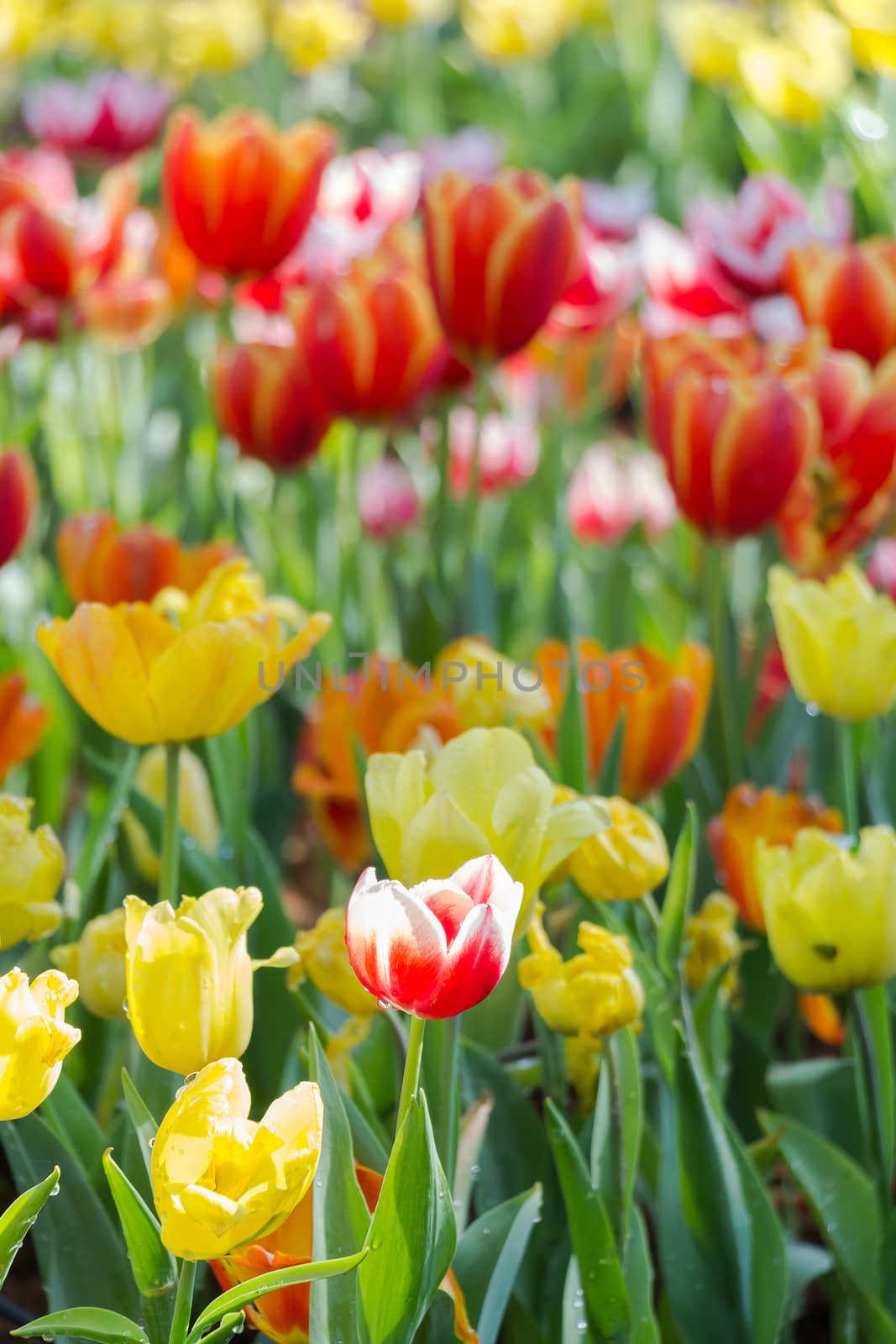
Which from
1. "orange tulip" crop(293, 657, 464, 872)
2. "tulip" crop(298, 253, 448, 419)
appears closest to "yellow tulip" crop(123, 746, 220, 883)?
"orange tulip" crop(293, 657, 464, 872)

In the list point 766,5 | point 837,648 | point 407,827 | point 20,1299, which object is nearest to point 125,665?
point 407,827

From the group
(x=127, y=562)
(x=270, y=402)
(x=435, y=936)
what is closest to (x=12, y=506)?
(x=127, y=562)

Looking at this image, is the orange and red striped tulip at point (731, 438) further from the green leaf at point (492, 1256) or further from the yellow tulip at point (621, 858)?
the green leaf at point (492, 1256)

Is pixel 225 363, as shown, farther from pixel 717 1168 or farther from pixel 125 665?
pixel 717 1168

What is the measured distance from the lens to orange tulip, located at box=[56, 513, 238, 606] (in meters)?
1.06

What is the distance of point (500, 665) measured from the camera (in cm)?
90

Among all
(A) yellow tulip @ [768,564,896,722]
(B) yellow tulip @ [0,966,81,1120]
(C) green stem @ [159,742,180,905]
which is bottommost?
(C) green stem @ [159,742,180,905]

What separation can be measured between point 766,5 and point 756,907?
14.7 ft

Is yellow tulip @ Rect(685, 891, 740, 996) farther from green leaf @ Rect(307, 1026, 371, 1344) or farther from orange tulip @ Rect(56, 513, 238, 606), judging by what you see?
orange tulip @ Rect(56, 513, 238, 606)

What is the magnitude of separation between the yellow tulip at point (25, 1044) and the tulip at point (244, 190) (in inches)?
39.9

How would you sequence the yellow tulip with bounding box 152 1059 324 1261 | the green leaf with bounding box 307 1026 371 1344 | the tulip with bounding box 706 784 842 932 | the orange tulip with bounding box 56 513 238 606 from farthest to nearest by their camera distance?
the orange tulip with bounding box 56 513 238 606
the tulip with bounding box 706 784 842 932
the green leaf with bounding box 307 1026 371 1344
the yellow tulip with bounding box 152 1059 324 1261

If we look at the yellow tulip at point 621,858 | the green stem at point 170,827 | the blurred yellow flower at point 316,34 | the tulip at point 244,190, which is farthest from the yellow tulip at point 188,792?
the blurred yellow flower at point 316,34

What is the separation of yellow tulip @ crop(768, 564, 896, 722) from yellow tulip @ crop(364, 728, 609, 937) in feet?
0.71

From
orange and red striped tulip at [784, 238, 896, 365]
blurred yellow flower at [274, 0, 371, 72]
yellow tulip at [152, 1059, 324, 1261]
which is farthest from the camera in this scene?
blurred yellow flower at [274, 0, 371, 72]
